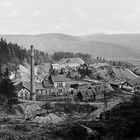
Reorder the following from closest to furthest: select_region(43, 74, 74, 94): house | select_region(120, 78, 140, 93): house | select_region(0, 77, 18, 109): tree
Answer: select_region(0, 77, 18, 109): tree
select_region(43, 74, 74, 94): house
select_region(120, 78, 140, 93): house

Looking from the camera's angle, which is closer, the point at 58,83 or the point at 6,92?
the point at 6,92

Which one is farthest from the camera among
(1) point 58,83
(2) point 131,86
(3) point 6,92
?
(1) point 58,83

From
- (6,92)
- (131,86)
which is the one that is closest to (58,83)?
(131,86)

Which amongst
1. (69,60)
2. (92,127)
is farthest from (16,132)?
(69,60)

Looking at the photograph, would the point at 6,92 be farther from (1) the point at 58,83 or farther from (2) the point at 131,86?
(2) the point at 131,86

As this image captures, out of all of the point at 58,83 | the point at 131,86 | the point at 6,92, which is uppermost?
the point at 6,92

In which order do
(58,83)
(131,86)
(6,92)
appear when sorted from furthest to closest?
1. (58,83)
2. (131,86)
3. (6,92)

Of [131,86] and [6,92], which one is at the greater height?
[6,92]

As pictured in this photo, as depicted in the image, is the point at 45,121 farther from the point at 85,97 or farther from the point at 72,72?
the point at 72,72

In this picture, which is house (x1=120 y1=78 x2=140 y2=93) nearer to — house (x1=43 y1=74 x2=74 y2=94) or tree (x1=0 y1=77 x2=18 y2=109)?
house (x1=43 y1=74 x2=74 y2=94)

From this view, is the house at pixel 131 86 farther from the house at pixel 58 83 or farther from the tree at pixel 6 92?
the tree at pixel 6 92

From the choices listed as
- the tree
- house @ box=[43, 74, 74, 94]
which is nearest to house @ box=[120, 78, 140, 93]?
house @ box=[43, 74, 74, 94]
